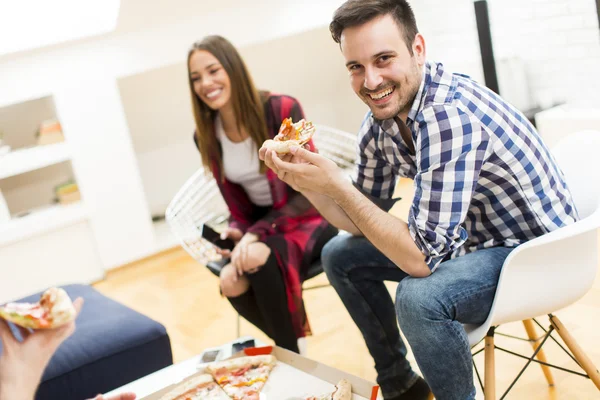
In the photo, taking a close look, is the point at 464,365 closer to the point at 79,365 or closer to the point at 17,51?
the point at 79,365

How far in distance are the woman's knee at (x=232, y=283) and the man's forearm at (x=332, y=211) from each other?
0.47 m

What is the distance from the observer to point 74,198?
4078 mm

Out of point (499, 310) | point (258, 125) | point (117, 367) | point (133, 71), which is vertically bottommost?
point (117, 367)

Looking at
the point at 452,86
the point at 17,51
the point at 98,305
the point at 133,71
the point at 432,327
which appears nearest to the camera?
the point at 432,327

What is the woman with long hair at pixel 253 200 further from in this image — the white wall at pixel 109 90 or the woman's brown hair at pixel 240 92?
the white wall at pixel 109 90

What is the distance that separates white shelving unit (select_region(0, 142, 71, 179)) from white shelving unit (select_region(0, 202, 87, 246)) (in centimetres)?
26

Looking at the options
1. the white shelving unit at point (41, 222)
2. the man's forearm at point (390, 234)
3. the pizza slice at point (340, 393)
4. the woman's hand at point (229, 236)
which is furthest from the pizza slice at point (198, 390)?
the white shelving unit at point (41, 222)

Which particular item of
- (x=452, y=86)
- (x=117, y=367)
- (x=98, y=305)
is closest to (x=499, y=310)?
(x=452, y=86)

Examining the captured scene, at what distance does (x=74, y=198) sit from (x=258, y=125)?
2036 millimetres

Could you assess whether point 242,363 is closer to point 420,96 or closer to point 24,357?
point 24,357

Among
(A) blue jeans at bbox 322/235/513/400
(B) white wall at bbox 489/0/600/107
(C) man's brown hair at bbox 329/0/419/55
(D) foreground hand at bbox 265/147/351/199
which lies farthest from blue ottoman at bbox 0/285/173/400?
(B) white wall at bbox 489/0/600/107

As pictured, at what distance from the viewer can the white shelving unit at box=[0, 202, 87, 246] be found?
384cm

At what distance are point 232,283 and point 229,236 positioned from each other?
10.2 inches

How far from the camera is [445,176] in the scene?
4.75ft
